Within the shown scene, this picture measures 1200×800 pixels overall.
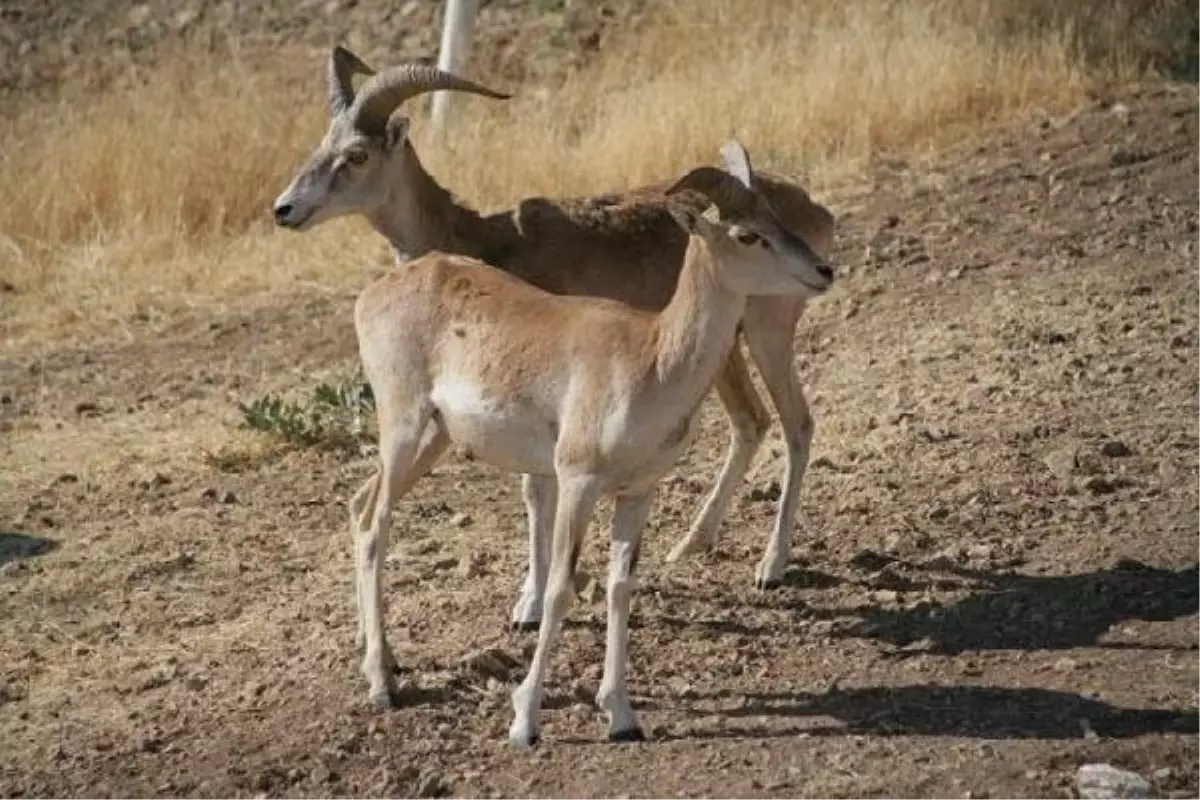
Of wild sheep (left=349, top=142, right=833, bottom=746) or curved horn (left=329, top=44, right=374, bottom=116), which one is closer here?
wild sheep (left=349, top=142, right=833, bottom=746)

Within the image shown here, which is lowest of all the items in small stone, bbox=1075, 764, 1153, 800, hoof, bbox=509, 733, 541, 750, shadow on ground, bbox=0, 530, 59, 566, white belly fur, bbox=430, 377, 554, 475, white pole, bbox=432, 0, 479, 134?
shadow on ground, bbox=0, 530, 59, 566

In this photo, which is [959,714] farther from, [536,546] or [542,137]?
[542,137]

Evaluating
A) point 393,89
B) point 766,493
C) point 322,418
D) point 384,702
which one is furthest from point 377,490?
point 322,418

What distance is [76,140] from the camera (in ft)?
57.0

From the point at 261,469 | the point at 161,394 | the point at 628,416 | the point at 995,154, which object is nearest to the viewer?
the point at 628,416

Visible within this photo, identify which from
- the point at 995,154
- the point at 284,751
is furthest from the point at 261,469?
the point at 995,154

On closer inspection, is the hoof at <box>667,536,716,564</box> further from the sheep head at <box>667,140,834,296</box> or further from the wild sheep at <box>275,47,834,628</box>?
the sheep head at <box>667,140,834,296</box>

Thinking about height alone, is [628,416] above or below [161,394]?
above

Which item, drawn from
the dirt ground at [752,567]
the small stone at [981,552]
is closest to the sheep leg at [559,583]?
the dirt ground at [752,567]

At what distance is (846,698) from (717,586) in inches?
55.5

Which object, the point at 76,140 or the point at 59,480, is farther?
Answer: the point at 76,140

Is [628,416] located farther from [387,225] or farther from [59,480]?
[59,480]

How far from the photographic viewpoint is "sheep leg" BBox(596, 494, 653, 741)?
795 cm

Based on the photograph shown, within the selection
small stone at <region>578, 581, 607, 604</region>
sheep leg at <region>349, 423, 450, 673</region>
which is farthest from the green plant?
sheep leg at <region>349, 423, 450, 673</region>
